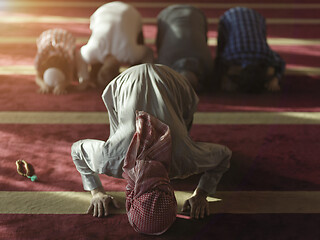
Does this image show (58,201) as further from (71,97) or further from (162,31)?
(162,31)

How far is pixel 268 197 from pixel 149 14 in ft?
10.5

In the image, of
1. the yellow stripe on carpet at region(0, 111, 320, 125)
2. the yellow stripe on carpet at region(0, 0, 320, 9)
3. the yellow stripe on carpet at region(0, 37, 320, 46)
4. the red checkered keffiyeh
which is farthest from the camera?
the yellow stripe on carpet at region(0, 0, 320, 9)

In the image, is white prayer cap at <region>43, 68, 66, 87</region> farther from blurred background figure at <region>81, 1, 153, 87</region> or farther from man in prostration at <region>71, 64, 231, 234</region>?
man in prostration at <region>71, 64, 231, 234</region>

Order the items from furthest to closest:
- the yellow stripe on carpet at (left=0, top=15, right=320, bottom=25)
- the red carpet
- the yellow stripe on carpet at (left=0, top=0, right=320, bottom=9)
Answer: the yellow stripe on carpet at (left=0, top=0, right=320, bottom=9), the yellow stripe on carpet at (left=0, top=15, right=320, bottom=25), the red carpet

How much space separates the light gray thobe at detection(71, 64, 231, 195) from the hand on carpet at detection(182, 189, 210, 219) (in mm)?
126

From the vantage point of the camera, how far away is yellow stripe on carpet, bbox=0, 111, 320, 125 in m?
2.54

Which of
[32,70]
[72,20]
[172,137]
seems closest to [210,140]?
[172,137]

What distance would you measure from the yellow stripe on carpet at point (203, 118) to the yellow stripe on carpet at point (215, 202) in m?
0.69

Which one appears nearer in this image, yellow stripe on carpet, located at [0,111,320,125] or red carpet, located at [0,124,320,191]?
red carpet, located at [0,124,320,191]

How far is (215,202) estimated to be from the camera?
1.84m

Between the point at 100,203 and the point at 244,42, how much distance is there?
1.60 meters

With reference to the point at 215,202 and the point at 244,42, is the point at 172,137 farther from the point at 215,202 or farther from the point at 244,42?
the point at 244,42

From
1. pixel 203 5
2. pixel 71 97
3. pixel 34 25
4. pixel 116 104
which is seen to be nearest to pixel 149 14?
pixel 203 5

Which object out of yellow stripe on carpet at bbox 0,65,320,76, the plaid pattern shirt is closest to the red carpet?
the plaid pattern shirt
